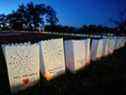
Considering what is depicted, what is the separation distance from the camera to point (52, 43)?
19.7 ft

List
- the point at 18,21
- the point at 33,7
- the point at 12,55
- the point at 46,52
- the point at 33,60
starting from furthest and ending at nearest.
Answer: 1. the point at 33,7
2. the point at 18,21
3. the point at 46,52
4. the point at 33,60
5. the point at 12,55

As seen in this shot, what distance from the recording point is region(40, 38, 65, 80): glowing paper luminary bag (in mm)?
5732

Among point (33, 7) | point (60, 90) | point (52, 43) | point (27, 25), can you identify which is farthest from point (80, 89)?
point (33, 7)

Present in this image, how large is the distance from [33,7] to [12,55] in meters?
36.6

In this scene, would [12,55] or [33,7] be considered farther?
[33,7]

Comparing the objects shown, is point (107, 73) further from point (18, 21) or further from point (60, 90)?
point (18, 21)

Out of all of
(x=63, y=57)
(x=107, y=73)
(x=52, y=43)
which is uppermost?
(x=52, y=43)

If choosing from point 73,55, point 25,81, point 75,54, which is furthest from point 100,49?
point 25,81

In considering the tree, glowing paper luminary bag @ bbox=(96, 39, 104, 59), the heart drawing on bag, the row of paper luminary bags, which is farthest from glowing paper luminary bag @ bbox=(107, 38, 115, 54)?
the tree

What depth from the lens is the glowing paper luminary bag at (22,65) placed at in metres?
4.88

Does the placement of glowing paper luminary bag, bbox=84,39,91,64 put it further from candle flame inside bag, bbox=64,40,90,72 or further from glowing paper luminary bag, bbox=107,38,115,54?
glowing paper luminary bag, bbox=107,38,115,54

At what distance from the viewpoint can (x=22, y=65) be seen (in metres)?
5.07

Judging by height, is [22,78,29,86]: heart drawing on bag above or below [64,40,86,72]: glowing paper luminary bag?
below

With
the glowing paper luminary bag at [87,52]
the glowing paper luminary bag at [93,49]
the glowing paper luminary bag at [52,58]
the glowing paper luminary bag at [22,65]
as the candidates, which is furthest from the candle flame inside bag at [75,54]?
the glowing paper luminary bag at [22,65]
